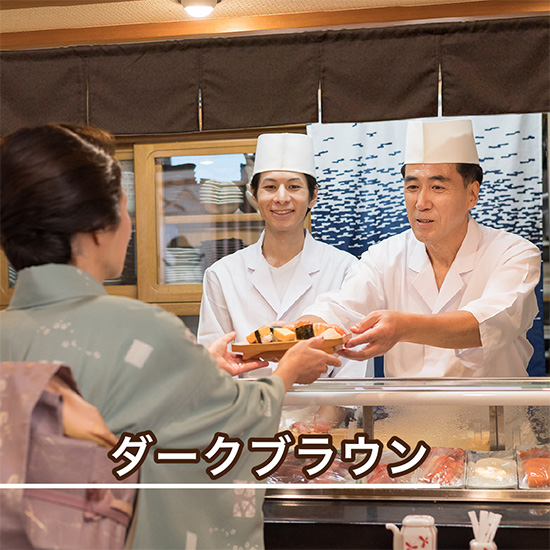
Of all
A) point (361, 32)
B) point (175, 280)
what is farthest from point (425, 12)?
point (175, 280)

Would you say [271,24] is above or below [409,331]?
above

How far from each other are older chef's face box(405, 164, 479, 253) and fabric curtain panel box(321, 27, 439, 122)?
0.31m

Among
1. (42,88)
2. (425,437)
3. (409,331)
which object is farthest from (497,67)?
(42,88)

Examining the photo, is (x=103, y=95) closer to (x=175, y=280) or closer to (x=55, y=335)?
(x=175, y=280)

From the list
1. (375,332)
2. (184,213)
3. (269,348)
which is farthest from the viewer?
(184,213)

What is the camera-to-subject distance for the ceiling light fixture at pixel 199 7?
3.06m

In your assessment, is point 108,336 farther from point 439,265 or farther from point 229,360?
point 439,265

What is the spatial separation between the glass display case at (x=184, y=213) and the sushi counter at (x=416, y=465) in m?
1.75

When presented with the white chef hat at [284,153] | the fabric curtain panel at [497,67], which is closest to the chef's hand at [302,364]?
the fabric curtain panel at [497,67]

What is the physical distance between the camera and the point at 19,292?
4.66ft

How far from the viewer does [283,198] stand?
3.36 m

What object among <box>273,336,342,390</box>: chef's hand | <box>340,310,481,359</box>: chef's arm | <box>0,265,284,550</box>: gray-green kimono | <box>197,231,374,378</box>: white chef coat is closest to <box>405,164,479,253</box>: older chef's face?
<box>197,231,374,378</box>: white chef coat

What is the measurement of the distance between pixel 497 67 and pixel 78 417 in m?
2.36

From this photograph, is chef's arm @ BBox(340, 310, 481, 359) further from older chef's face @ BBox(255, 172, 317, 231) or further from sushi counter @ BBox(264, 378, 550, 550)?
older chef's face @ BBox(255, 172, 317, 231)
